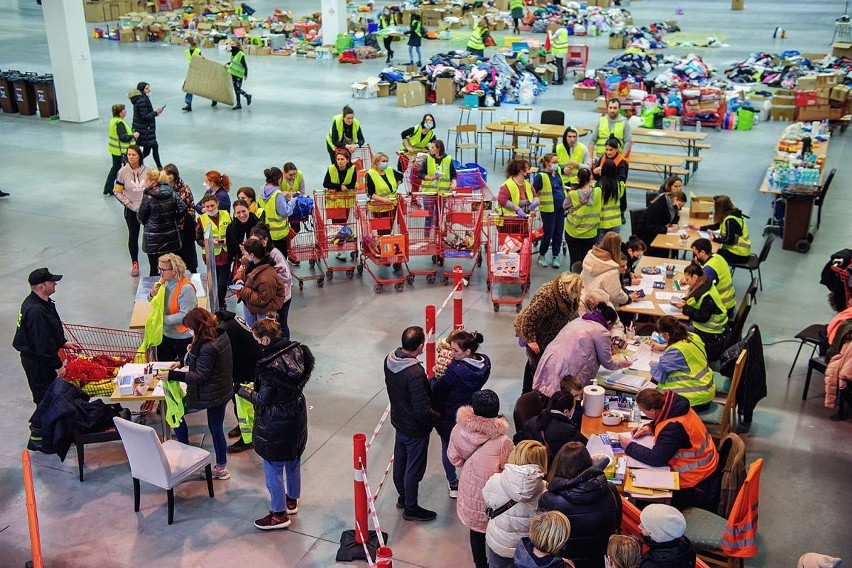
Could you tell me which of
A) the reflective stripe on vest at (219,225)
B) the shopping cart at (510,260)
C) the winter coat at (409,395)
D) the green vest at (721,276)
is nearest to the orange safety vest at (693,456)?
the winter coat at (409,395)

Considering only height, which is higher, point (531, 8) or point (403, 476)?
point (531, 8)

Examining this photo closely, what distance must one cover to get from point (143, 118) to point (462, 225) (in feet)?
24.0

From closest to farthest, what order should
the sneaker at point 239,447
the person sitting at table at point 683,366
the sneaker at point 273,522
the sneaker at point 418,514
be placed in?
the sneaker at point 273,522 → the sneaker at point 418,514 → the person sitting at table at point 683,366 → the sneaker at point 239,447

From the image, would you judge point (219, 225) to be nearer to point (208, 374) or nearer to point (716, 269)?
point (208, 374)

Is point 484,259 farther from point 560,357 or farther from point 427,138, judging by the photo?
point 560,357

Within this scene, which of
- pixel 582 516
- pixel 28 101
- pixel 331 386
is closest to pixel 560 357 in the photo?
pixel 582 516

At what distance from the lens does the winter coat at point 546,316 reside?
324 inches

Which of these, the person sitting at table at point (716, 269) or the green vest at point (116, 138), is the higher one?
the green vest at point (116, 138)

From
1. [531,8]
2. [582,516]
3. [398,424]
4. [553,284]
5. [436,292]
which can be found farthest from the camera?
[531,8]

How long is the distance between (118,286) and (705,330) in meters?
7.64

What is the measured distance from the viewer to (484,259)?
43.5 ft

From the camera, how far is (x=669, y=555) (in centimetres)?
546

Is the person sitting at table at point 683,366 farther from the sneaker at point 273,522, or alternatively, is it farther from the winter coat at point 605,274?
the sneaker at point 273,522

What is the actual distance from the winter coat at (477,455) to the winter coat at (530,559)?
37.4 inches
